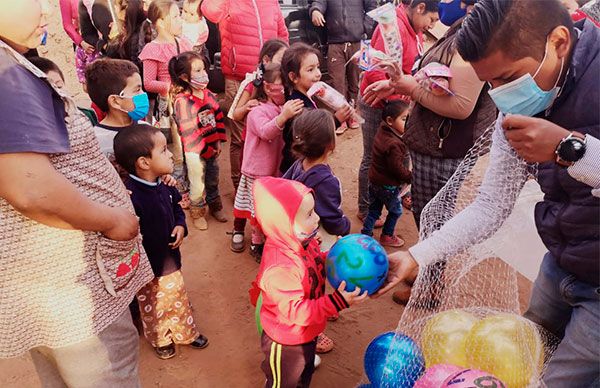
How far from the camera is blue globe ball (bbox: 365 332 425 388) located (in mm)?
2273

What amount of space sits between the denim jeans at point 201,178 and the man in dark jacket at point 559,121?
3.17m

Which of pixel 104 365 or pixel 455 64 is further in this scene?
pixel 455 64

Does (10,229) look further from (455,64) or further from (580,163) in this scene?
(455,64)

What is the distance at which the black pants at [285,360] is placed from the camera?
235 centimetres

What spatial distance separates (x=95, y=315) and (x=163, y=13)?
380 cm

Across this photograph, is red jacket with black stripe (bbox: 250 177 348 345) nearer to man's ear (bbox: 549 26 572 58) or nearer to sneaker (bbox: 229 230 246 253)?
man's ear (bbox: 549 26 572 58)

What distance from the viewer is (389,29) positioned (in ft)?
12.4

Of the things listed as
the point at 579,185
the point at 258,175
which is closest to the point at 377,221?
the point at 258,175

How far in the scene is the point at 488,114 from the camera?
286 cm

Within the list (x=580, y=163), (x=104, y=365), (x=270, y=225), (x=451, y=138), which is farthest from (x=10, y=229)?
(x=451, y=138)

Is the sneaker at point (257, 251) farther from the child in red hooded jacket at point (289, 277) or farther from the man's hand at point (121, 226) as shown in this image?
the man's hand at point (121, 226)

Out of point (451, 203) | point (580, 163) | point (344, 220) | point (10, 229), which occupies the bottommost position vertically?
point (344, 220)

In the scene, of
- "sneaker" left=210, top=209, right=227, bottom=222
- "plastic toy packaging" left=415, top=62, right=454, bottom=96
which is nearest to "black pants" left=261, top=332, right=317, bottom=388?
"plastic toy packaging" left=415, top=62, right=454, bottom=96

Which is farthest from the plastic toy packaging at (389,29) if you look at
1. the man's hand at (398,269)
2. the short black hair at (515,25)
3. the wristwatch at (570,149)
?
the wristwatch at (570,149)
